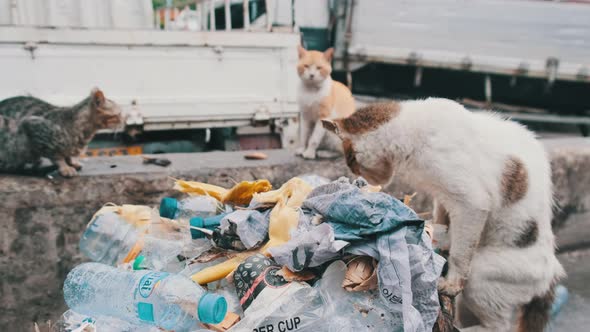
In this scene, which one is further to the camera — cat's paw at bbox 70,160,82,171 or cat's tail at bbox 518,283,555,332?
cat's paw at bbox 70,160,82,171

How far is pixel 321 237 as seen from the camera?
5.19ft

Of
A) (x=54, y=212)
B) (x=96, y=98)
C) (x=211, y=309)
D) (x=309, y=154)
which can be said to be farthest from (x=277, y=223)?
(x=96, y=98)

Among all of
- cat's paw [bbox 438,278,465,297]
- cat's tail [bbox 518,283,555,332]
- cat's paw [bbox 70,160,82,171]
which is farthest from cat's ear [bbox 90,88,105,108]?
cat's tail [bbox 518,283,555,332]

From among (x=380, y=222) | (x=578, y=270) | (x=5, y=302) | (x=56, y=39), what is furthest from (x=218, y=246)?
(x=578, y=270)

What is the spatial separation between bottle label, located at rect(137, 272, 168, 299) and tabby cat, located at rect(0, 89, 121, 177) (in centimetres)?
176

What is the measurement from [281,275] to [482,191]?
1.11m

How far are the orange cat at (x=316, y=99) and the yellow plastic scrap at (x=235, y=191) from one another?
1.70 meters

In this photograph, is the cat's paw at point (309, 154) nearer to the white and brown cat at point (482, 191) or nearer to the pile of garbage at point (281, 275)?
the white and brown cat at point (482, 191)

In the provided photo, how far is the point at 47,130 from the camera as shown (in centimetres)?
300

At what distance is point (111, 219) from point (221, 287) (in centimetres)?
84

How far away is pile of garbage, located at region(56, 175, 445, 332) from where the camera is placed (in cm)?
146

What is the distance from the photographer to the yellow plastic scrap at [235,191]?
6.98 ft

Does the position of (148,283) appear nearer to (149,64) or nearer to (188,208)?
(188,208)

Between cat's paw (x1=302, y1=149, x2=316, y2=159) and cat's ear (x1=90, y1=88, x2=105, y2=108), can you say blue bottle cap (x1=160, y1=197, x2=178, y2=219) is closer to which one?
cat's ear (x1=90, y1=88, x2=105, y2=108)
